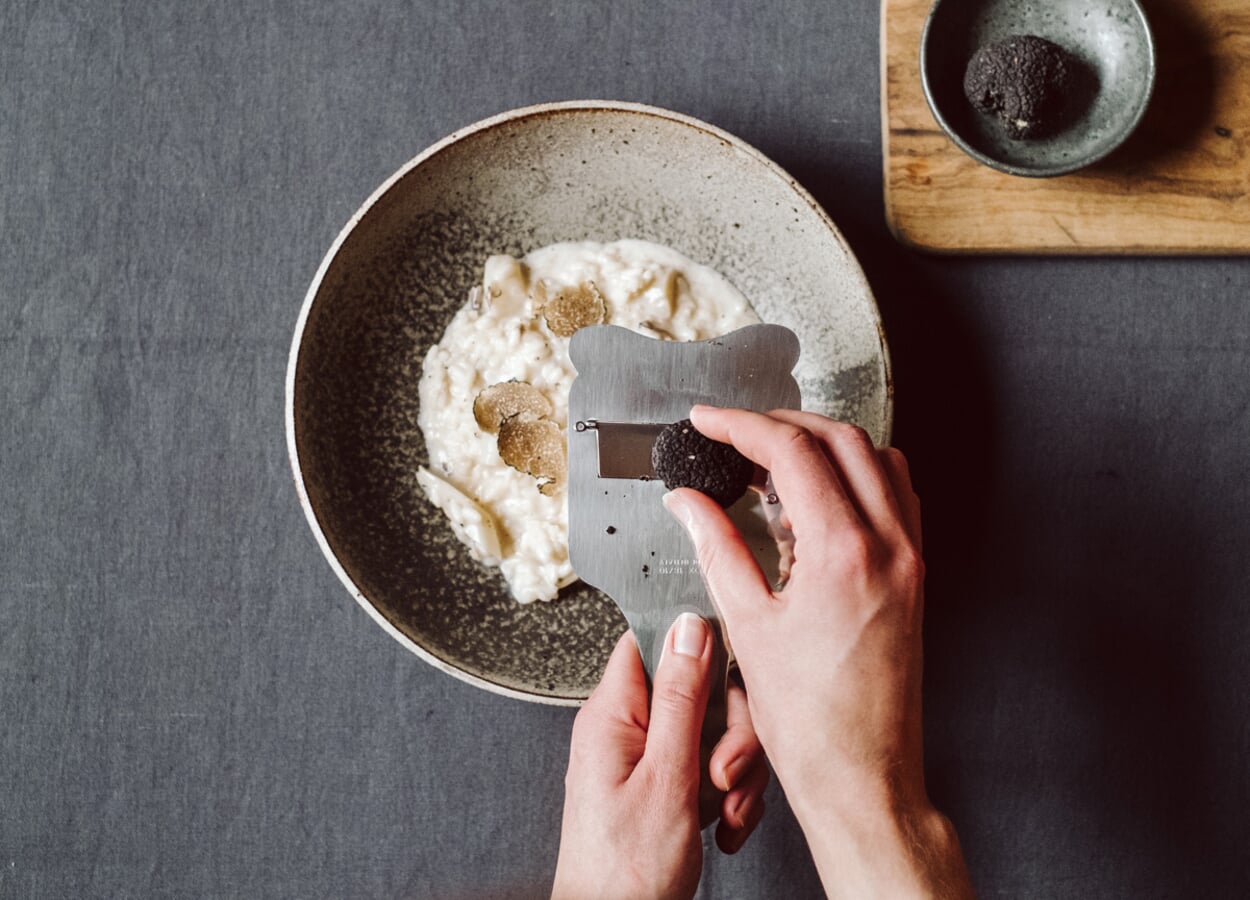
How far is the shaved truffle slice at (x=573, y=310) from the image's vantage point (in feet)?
2.87

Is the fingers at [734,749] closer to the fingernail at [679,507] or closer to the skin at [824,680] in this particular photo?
the skin at [824,680]

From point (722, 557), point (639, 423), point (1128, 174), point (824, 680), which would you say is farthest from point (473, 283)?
point (1128, 174)

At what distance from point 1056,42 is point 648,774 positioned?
75cm

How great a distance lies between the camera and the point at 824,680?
65cm

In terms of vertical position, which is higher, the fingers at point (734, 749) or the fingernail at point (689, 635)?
the fingernail at point (689, 635)

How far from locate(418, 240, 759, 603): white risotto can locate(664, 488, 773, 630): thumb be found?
183mm

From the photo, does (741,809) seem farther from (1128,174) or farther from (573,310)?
(1128,174)

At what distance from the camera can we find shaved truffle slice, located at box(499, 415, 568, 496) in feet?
2.79

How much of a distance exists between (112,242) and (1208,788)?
1183 mm

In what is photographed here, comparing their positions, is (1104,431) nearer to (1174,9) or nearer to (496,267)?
(1174,9)

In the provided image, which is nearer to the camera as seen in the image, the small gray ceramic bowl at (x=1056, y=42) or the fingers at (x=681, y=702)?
the fingers at (x=681, y=702)

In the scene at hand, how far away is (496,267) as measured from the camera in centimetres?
90

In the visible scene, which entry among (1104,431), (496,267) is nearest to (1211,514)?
(1104,431)

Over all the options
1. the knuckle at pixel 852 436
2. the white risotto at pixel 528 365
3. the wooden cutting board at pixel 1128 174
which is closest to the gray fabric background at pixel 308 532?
the wooden cutting board at pixel 1128 174
